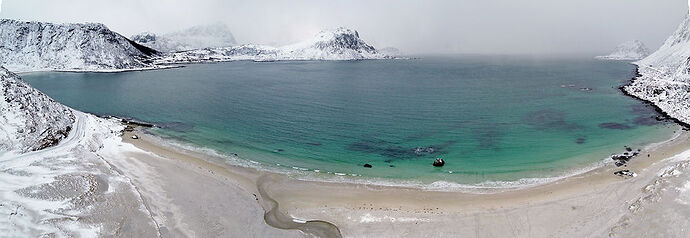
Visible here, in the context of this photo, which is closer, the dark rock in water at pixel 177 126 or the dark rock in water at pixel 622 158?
the dark rock in water at pixel 622 158

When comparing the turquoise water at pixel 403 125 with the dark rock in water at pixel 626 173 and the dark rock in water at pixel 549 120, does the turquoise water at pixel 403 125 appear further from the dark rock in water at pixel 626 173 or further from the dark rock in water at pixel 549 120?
the dark rock in water at pixel 626 173

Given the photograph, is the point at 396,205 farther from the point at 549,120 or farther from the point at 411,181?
the point at 549,120

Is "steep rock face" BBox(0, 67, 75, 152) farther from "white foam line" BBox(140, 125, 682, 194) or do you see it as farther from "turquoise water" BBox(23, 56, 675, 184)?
"white foam line" BBox(140, 125, 682, 194)

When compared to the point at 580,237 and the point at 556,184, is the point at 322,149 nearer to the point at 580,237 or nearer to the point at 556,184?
the point at 556,184

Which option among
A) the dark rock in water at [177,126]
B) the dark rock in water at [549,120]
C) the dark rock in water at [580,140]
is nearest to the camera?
the dark rock in water at [580,140]

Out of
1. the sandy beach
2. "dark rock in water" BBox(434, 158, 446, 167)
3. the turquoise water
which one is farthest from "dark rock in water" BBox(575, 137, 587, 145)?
"dark rock in water" BBox(434, 158, 446, 167)

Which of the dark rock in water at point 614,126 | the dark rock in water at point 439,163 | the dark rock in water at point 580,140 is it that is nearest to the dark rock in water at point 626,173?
the dark rock in water at point 580,140
